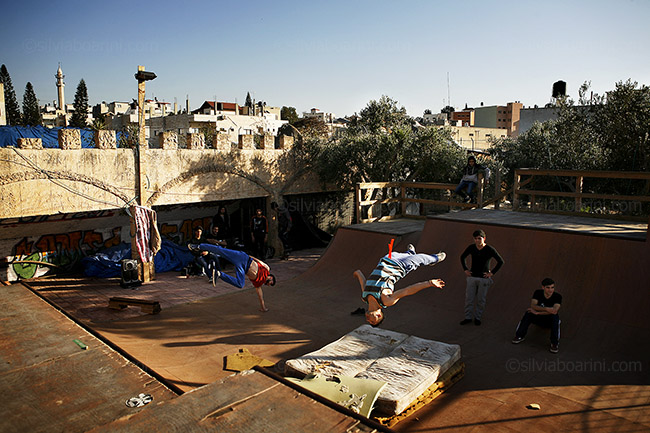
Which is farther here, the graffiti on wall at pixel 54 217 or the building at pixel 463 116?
the building at pixel 463 116

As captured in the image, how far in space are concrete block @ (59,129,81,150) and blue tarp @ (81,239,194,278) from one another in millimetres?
3421

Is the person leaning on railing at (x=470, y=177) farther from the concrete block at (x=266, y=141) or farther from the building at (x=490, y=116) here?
the building at (x=490, y=116)

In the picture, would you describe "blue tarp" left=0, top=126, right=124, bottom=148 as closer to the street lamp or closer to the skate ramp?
the street lamp

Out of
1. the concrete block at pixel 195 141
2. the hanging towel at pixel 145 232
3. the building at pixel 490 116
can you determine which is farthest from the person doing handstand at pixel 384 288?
the building at pixel 490 116

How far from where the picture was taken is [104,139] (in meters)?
11.6

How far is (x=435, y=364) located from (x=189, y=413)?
11.6 ft

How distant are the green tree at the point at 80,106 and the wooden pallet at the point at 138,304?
46.3m

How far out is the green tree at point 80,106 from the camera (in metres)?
48.8

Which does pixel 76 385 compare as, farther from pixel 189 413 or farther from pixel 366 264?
pixel 366 264

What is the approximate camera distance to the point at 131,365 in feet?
9.76

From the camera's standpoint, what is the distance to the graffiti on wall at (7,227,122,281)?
12.1 m

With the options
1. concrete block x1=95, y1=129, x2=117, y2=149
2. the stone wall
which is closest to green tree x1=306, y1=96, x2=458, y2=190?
the stone wall

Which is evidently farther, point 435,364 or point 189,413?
point 435,364

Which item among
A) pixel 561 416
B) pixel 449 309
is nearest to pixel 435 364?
pixel 561 416
